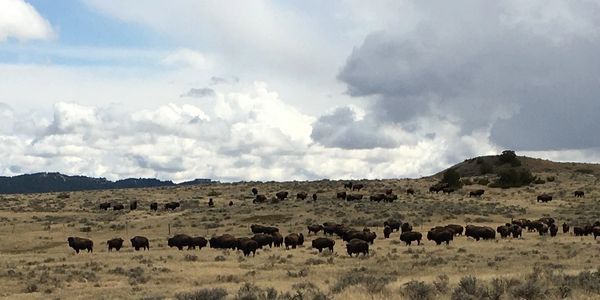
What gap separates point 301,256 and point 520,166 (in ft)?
276

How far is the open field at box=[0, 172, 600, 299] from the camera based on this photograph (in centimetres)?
2017

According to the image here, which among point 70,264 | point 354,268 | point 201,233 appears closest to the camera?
point 354,268

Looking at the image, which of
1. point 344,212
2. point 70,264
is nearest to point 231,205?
point 344,212

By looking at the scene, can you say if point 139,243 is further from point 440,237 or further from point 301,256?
point 440,237

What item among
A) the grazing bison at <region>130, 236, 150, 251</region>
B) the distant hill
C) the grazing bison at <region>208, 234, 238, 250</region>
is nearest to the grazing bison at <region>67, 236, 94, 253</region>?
the grazing bison at <region>130, 236, 150, 251</region>

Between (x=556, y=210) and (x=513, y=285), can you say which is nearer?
(x=513, y=285)

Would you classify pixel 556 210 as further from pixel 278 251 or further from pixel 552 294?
pixel 552 294

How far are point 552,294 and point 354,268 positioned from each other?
1176 cm

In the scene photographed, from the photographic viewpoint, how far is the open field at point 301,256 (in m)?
20.2

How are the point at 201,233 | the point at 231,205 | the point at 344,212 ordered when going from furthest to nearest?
the point at 231,205
the point at 344,212
the point at 201,233

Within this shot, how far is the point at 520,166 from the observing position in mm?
109375

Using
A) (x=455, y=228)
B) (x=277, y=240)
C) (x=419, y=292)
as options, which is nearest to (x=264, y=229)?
(x=277, y=240)

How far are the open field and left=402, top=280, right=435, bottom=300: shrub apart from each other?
0.17 feet

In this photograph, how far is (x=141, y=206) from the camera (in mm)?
71188
